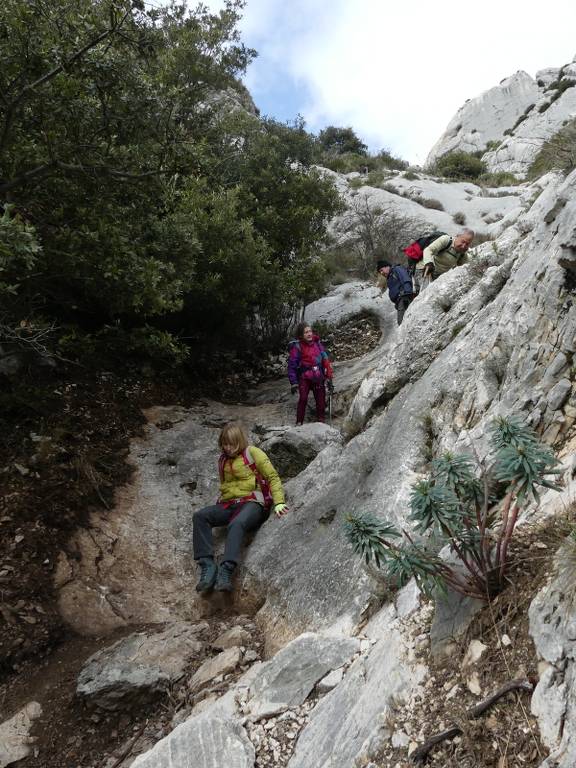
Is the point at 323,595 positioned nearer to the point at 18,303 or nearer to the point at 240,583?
the point at 240,583

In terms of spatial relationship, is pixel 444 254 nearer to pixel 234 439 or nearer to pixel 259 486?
pixel 234 439

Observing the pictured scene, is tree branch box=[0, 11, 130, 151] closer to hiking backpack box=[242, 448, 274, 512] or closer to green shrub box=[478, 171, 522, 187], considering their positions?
hiking backpack box=[242, 448, 274, 512]

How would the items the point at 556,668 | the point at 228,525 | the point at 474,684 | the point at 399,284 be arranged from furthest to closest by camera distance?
1. the point at 399,284
2. the point at 228,525
3. the point at 474,684
4. the point at 556,668

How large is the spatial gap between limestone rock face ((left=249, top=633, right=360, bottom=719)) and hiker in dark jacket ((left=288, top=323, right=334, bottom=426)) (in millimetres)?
5818

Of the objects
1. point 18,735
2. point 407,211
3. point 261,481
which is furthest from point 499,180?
point 18,735

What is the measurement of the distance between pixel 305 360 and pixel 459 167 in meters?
28.4

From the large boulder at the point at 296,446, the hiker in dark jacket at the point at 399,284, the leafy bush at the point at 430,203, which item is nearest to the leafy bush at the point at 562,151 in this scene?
the hiker in dark jacket at the point at 399,284

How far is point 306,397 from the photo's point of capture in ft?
31.3

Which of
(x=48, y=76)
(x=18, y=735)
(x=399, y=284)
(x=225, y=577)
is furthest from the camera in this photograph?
(x=399, y=284)

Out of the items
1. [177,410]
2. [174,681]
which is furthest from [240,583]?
[177,410]

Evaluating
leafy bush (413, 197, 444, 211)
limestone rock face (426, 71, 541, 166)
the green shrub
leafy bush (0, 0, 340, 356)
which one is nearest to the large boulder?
leafy bush (0, 0, 340, 356)

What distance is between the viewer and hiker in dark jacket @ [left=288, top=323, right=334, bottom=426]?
9453 millimetres

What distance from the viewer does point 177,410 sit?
33.1 feet

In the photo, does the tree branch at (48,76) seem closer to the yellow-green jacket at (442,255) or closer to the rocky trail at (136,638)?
the rocky trail at (136,638)
